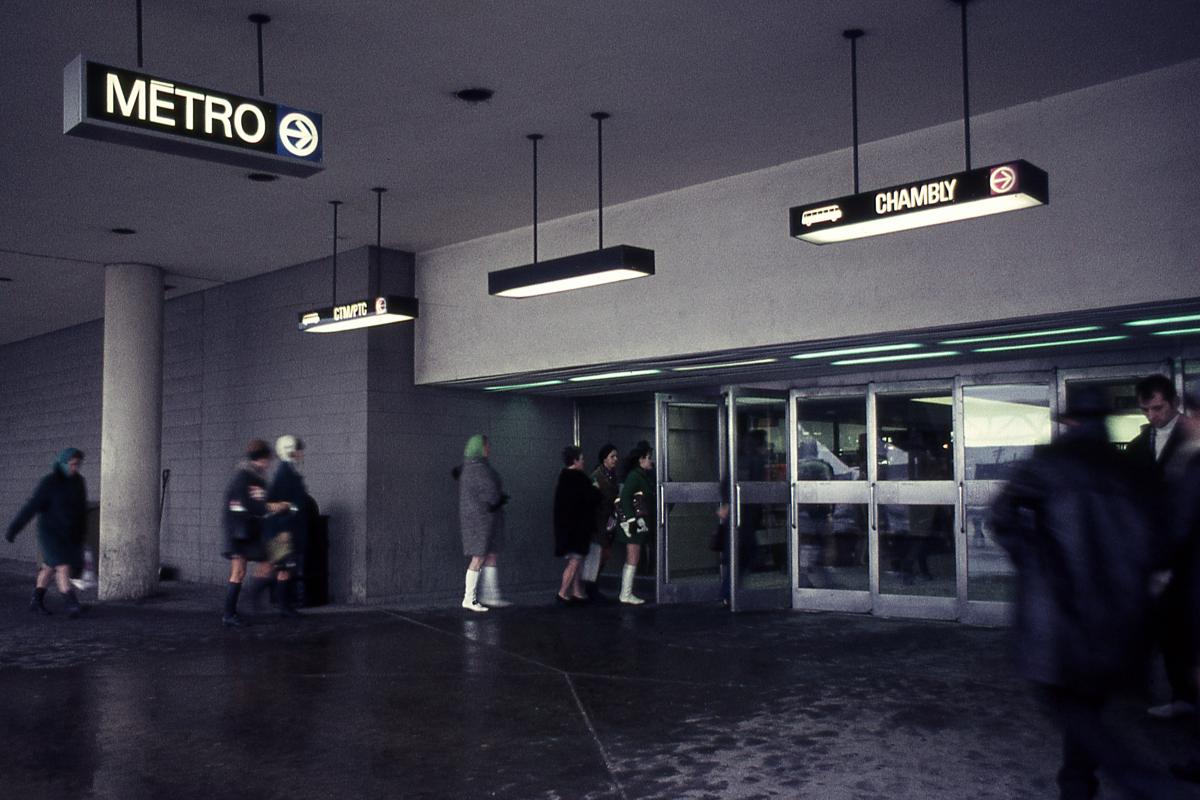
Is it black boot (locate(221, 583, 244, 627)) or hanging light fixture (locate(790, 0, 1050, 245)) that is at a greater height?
hanging light fixture (locate(790, 0, 1050, 245))

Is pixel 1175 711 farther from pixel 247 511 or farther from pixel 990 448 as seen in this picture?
pixel 247 511

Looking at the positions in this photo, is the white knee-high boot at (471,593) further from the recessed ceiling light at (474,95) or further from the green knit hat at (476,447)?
the recessed ceiling light at (474,95)

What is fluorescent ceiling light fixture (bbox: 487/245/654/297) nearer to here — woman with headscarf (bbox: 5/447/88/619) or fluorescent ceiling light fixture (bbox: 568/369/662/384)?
fluorescent ceiling light fixture (bbox: 568/369/662/384)

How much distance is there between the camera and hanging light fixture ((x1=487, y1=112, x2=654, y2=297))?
697cm

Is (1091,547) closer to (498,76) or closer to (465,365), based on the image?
(498,76)

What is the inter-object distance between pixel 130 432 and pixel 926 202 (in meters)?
9.23

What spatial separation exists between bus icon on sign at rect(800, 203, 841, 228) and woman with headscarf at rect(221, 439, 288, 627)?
204 inches

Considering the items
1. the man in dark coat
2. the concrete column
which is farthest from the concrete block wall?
the man in dark coat

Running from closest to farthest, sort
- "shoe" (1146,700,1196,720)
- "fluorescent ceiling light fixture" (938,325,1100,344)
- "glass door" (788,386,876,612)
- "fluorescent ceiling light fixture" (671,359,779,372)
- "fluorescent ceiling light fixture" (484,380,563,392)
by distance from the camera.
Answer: "shoe" (1146,700,1196,720) < "fluorescent ceiling light fixture" (938,325,1100,344) < "fluorescent ceiling light fixture" (671,359,779,372) < "glass door" (788,386,876,612) < "fluorescent ceiling light fixture" (484,380,563,392)

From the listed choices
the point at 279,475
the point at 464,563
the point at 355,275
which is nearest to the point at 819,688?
the point at 279,475

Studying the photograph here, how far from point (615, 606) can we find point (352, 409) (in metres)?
3.41

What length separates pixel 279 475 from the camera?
30.7 feet

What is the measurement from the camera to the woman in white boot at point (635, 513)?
1066cm

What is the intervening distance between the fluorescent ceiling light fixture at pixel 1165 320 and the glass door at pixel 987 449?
1969 mm
